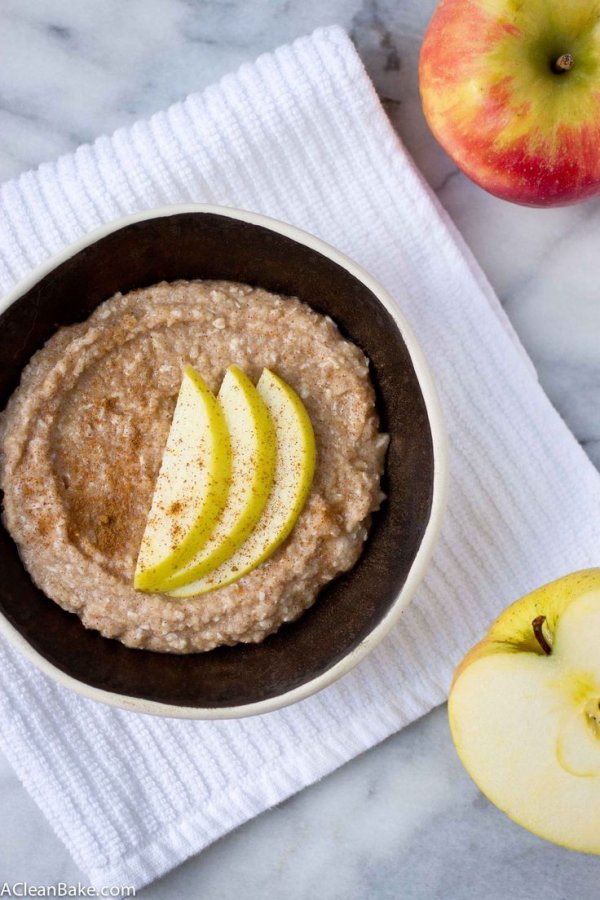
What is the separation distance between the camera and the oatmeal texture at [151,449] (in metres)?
1.70

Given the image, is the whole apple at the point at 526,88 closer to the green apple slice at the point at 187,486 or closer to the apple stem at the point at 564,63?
the apple stem at the point at 564,63

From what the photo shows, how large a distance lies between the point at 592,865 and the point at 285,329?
1.36 metres

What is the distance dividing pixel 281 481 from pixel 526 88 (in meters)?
0.85

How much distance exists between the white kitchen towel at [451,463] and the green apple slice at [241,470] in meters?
0.45

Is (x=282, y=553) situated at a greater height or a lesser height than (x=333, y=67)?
lesser

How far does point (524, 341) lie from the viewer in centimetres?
206

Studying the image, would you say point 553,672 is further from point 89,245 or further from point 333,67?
point 333,67

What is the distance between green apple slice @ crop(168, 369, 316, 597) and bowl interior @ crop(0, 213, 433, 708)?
18 centimetres

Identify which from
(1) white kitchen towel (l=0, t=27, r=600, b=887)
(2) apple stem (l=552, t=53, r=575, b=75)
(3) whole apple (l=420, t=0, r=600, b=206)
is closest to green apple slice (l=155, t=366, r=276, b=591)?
(1) white kitchen towel (l=0, t=27, r=600, b=887)

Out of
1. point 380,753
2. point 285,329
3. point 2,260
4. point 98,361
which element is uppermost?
point 2,260

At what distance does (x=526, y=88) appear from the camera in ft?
5.53

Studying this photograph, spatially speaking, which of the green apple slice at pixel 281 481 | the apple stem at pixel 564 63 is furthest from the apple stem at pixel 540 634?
the apple stem at pixel 564 63

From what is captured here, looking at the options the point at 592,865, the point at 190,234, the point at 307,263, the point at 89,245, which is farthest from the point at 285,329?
the point at 592,865

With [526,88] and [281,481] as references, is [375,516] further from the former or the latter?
[526,88]
